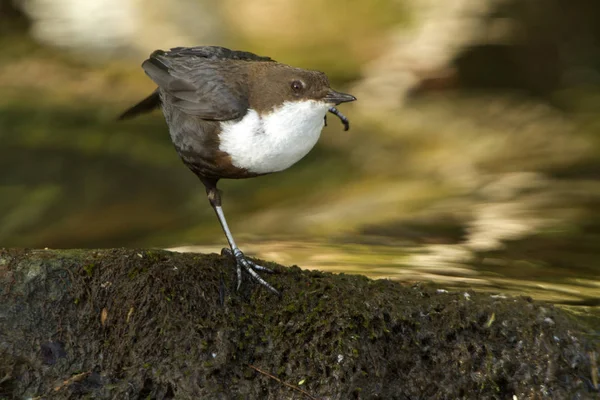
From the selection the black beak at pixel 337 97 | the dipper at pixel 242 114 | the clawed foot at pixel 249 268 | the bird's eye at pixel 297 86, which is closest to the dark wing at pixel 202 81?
the dipper at pixel 242 114

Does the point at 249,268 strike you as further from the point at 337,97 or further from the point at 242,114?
the point at 337,97

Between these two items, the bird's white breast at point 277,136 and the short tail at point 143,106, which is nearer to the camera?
the bird's white breast at point 277,136

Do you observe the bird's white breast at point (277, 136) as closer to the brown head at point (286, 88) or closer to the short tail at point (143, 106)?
the brown head at point (286, 88)

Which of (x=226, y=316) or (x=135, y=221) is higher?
(x=135, y=221)

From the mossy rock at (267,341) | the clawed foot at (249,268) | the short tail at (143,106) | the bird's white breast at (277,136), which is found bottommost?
the mossy rock at (267,341)

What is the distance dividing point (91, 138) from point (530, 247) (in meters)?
3.98

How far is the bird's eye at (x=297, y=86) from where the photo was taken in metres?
3.23

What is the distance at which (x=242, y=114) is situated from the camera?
335 cm

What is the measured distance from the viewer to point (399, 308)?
304 centimetres

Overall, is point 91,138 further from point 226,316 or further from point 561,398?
point 561,398

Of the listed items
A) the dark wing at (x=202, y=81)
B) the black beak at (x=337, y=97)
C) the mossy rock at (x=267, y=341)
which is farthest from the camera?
the dark wing at (x=202, y=81)

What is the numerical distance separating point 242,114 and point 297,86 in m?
0.29

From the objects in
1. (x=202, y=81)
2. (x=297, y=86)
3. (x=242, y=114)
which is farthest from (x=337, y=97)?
(x=202, y=81)

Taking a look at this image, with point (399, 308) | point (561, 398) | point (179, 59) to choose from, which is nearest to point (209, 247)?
point (179, 59)
